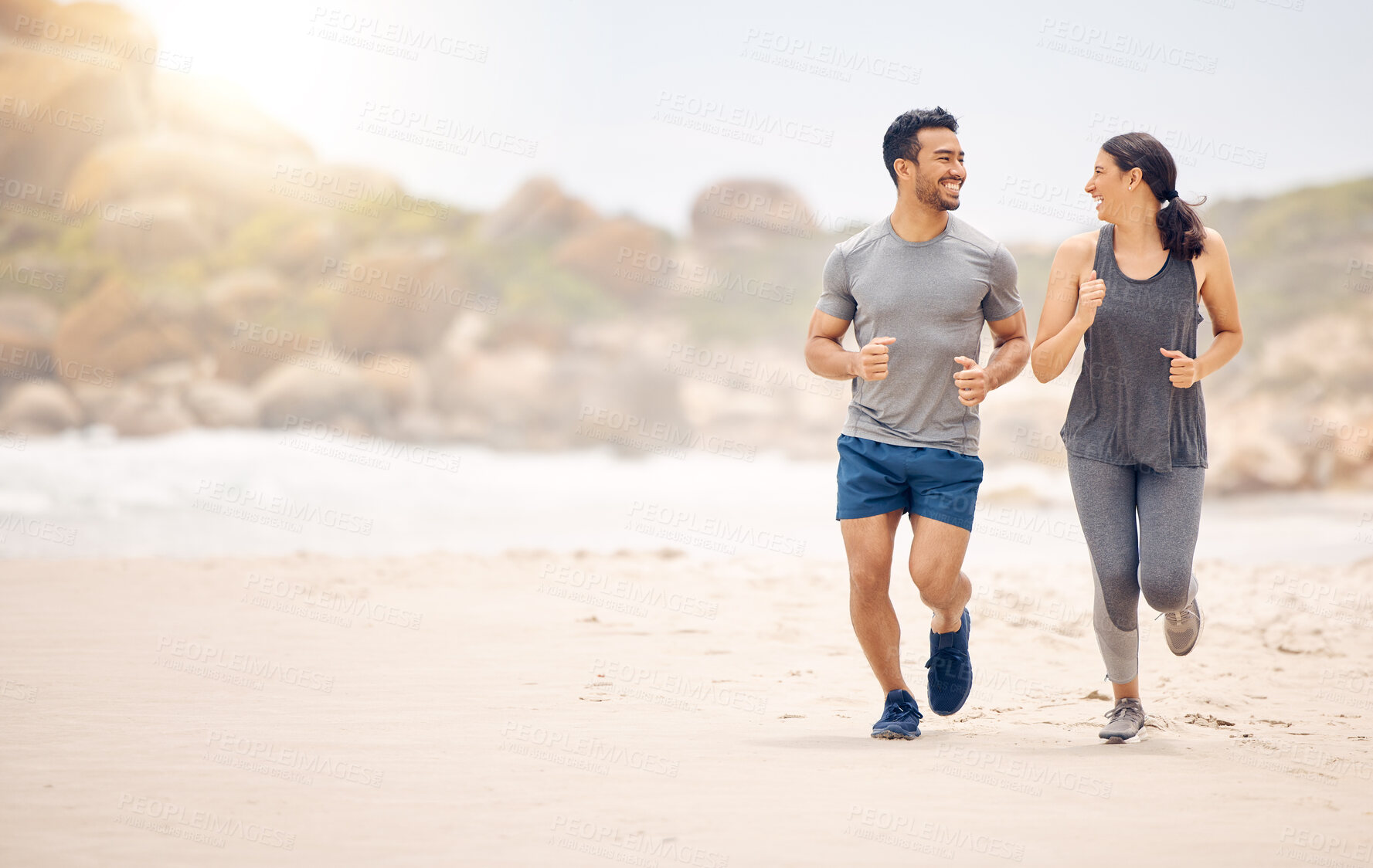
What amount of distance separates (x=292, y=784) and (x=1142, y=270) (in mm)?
3101

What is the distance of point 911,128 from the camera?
3.89 meters

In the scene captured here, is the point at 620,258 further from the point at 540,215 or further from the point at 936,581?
the point at 936,581

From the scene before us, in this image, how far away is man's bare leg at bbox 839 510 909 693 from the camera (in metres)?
3.90

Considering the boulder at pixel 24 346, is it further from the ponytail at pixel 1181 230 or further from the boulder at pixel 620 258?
the ponytail at pixel 1181 230

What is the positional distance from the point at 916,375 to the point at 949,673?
1.07 m

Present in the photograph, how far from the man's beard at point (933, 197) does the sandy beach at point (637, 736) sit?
1820 millimetres

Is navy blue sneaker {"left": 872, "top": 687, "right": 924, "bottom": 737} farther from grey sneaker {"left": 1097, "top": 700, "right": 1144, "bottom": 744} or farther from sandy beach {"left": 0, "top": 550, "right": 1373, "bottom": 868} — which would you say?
grey sneaker {"left": 1097, "top": 700, "right": 1144, "bottom": 744}

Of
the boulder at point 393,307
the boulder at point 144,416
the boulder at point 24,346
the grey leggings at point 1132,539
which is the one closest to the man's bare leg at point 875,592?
the grey leggings at point 1132,539

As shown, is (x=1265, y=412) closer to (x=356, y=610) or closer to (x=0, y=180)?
(x=356, y=610)

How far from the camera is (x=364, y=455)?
963 inches

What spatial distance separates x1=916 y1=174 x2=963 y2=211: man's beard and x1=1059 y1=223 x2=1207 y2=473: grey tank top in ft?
1.88

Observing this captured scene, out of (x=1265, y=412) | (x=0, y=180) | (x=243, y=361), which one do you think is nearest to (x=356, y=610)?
(x=1265, y=412)

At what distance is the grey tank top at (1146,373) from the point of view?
12.0ft

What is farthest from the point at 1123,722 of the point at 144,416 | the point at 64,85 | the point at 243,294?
the point at 64,85
